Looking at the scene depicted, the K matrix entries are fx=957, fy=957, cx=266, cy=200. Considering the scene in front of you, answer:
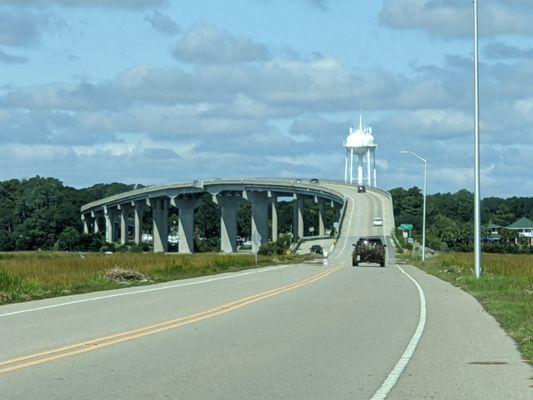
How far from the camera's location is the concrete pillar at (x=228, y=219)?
144 meters

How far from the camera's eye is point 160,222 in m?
158

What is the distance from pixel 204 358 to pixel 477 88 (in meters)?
25.3

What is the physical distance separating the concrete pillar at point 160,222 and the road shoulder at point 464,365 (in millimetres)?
139383

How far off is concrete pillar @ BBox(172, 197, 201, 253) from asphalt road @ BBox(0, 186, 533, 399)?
412 feet

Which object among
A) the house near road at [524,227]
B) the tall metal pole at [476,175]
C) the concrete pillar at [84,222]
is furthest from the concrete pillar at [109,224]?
the tall metal pole at [476,175]

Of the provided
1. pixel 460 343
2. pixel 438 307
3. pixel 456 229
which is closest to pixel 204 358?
pixel 460 343

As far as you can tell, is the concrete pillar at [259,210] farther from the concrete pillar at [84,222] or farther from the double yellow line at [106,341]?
the double yellow line at [106,341]

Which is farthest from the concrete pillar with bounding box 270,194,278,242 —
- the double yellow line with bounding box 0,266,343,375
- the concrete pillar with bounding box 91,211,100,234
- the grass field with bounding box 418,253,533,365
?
the double yellow line with bounding box 0,266,343,375

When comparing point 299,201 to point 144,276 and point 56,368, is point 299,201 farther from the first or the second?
point 56,368

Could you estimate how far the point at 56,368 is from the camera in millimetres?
11844

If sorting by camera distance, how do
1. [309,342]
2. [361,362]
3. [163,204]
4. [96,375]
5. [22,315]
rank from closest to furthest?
1. [96,375]
2. [361,362]
3. [309,342]
4. [22,315]
5. [163,204]

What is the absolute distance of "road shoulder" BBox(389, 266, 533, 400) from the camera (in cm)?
1048

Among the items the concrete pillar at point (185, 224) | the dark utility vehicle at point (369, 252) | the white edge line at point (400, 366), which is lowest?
the white edge line at point (400, 366)

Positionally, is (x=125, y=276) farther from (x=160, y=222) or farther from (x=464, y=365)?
(x=160, y=222)
